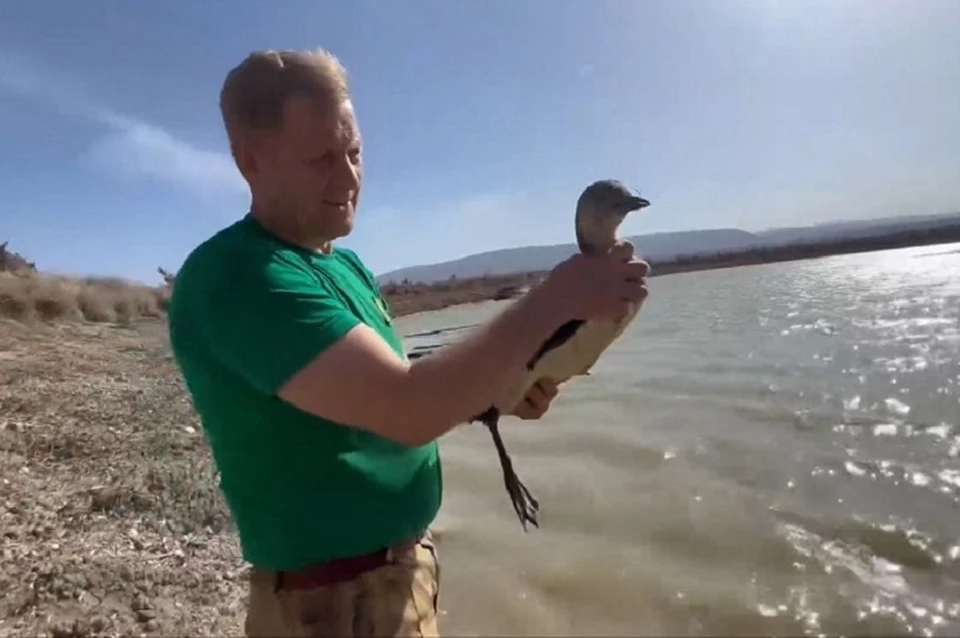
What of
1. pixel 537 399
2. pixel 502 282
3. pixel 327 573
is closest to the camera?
pixel 327 573

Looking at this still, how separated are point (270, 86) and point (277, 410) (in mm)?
650

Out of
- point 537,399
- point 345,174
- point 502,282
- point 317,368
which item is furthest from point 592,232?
point 502,282

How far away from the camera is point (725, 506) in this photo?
20.2 feet

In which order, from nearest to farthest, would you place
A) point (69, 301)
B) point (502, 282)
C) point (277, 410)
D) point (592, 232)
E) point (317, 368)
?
point (317, 368) < point (277, 410) < point (592, 232) < point (69, 301) < point (502, 282)

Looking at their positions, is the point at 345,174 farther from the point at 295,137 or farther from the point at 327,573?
the point at 327,573

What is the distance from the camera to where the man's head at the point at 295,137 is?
1690 mm

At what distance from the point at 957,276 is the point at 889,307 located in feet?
25.3

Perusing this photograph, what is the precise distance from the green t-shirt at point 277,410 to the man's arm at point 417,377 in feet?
0.13

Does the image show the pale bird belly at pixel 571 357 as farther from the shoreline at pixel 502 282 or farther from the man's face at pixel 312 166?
the shoreline at pixel 502 282

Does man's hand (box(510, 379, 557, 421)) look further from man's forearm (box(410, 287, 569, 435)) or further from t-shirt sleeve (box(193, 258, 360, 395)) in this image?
t-shirt sleeve (box(193, 258, 360, 395))

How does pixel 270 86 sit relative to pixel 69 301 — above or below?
above

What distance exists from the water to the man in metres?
2.86

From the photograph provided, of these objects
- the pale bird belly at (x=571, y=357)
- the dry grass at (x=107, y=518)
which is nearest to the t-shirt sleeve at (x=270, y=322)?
the pale bird belly at (x=571, y=357)

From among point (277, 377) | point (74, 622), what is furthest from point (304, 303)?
point (74, 622)
